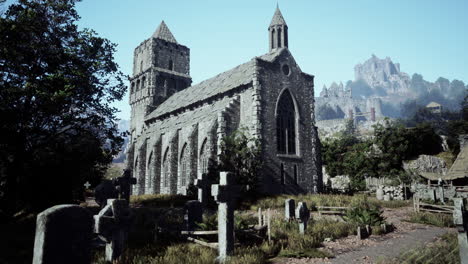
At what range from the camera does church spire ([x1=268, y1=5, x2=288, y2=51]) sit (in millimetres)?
29281

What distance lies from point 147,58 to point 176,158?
787 inches

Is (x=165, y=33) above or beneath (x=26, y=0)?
above

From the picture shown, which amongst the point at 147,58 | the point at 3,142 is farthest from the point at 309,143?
the point at 147,58

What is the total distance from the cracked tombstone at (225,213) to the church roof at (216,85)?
689 inches

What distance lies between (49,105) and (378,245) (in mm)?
15775

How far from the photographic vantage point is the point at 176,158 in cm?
3134

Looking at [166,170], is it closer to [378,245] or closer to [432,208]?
[432,208]

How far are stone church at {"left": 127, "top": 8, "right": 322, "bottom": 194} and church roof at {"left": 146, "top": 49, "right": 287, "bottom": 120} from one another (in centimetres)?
12

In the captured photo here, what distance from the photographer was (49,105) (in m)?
15.7

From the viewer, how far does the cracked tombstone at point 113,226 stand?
26.0ft

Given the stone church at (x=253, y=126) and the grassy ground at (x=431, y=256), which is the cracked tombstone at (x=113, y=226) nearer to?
the grassy ground at (x=431, y=256)

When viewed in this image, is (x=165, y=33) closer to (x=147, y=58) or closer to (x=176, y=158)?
(x=147, y=58)

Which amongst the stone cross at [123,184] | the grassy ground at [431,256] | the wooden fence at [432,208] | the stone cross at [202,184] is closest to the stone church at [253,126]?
the stone cross at [123,184]

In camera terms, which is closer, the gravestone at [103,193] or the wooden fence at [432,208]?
the gravestone at [103,193]
